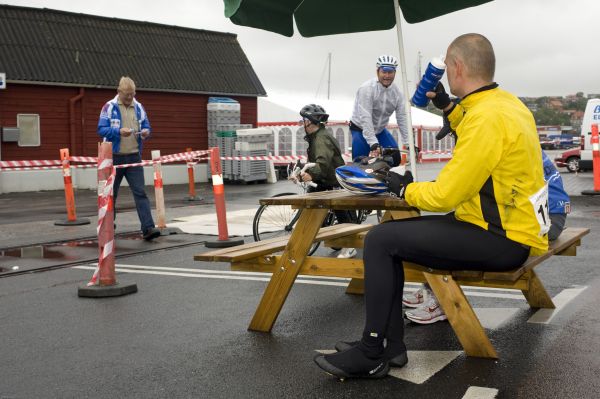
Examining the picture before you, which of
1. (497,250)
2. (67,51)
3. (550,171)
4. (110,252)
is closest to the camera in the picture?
(497,250)

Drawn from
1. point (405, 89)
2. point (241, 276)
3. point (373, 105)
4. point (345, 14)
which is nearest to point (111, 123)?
point (373, 105)

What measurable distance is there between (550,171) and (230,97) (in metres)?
25.3

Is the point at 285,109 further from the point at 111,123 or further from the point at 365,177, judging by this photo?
the point at 365,177

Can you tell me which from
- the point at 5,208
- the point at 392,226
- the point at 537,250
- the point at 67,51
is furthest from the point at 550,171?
the point at 67,51

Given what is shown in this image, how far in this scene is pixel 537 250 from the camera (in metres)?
4.39

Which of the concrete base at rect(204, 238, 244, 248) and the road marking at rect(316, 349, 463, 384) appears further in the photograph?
the concrete base at rect(204, 238, 244, 248)

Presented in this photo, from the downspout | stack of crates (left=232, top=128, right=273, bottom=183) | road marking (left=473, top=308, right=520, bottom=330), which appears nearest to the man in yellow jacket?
road marking (left=473, top=308, right=520, bottom=330)

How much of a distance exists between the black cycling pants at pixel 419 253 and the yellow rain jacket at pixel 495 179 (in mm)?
84

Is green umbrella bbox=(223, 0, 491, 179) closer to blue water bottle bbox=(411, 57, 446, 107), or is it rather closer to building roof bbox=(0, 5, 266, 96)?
blue water bottle bbox=(411, 57, 446, 107)

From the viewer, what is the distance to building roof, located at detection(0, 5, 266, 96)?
2478cm

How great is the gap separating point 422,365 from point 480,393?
584 millimetres

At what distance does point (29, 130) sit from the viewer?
2525 cm

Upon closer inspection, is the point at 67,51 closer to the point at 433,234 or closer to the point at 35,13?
the point at 35,13

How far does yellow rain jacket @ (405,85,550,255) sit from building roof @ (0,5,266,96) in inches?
876
